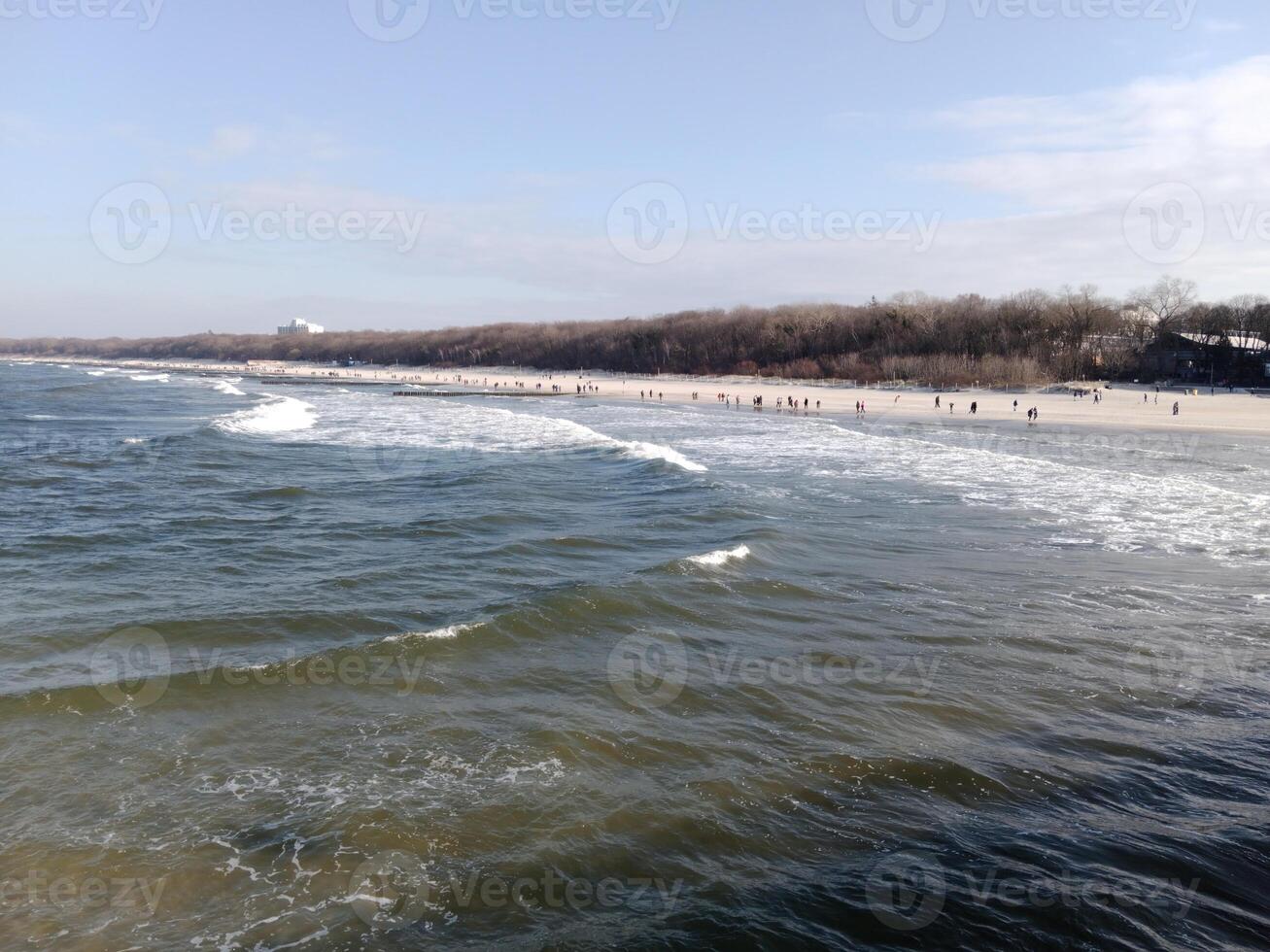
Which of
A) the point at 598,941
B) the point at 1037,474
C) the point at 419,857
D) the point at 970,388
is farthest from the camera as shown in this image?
the point at 970,388

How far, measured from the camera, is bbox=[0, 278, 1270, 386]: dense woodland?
3014 inches

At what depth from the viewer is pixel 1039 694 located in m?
9.42

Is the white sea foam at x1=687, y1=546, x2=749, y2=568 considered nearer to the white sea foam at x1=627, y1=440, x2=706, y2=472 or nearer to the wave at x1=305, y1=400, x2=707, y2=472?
the white sea foam at x1=627, y1=440, x2=706, y2=472

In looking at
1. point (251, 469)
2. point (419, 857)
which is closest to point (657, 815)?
point (419, 857)

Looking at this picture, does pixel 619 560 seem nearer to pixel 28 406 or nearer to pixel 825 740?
pixel 825 740

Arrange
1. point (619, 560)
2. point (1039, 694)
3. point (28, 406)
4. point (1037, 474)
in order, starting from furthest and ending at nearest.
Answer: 1. point (28, 406)
2. point (1037, 474)
3. point (619, 560)
4. point (1039, 694)

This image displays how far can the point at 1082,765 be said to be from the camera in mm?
7844

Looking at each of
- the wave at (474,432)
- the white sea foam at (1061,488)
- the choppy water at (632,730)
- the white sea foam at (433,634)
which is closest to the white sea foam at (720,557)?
the choppy water at (632,730)

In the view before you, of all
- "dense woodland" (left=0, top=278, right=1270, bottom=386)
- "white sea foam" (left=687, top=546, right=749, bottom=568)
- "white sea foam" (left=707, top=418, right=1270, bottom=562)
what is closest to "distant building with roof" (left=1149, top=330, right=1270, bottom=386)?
"dense woodland" (left=0, top=278, right=1270, bottom=386)

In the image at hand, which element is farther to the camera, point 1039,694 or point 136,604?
point 136,604

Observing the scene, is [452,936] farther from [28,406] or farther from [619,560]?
[28,406]

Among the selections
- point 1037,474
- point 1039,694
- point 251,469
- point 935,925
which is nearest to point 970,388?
point 1037,474

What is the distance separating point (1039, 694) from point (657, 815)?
5.01 metres

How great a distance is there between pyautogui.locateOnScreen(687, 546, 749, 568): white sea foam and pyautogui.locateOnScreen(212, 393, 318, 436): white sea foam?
29838mm
